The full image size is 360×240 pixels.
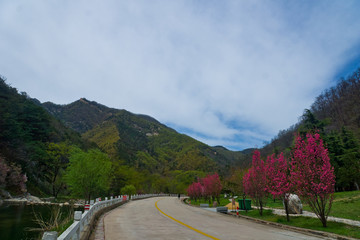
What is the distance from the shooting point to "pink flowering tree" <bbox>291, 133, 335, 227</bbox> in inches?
451

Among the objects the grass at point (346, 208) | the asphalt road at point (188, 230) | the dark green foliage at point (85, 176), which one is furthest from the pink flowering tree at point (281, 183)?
the dark green foliage at point (85, 176)

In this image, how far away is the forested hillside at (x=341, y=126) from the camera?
34000 mm

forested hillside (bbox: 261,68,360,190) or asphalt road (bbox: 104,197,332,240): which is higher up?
forested hillside (bbox: 261,68,360,190)

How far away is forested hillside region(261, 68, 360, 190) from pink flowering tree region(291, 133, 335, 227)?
1.88 meters

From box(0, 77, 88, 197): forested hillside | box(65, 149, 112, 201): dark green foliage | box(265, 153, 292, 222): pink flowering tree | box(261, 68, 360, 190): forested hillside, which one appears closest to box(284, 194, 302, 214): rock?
box(265, 153, 292, 222): pink flowering tree

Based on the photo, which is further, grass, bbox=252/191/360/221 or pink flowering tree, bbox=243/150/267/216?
pink flowering tree, bbox=243/150/267/216

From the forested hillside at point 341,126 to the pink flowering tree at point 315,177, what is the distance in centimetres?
188

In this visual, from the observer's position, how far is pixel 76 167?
3644cm

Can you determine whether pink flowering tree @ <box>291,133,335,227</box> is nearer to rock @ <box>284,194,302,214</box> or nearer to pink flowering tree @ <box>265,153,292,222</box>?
pink flowering tree @ <box>265,153,292,222</box>

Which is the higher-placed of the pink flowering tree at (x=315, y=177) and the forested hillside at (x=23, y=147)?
the forested hillside at (x=23, y=147)

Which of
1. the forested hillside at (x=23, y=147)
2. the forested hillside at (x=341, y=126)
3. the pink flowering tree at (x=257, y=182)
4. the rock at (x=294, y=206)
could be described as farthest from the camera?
the forested hillside at (x=23, y=147)

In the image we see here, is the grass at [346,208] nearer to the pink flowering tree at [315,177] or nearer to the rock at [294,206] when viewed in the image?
the rock at [294,206]

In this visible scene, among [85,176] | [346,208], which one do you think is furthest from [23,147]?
[346,208]

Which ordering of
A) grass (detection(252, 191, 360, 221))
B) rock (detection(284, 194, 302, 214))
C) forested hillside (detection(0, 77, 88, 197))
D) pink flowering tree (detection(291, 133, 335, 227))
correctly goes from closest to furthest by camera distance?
pink flowering tree (detection(291, 133, 335, 227)) < grass (detection(252, 191, 360, 221)) < rock (detection(284, 194, 302, 214)) < forested hillside (detection(0, 77, 88, 197))
